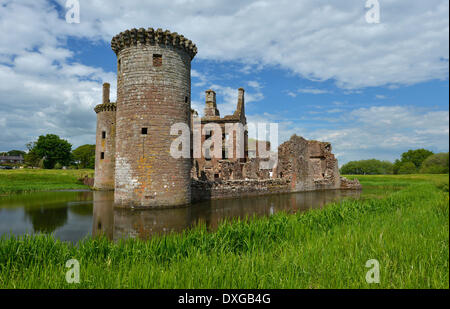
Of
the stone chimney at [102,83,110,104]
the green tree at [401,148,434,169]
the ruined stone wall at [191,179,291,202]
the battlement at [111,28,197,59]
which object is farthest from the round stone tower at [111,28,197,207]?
the green tree at [401,148,434,169]

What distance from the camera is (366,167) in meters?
91.9

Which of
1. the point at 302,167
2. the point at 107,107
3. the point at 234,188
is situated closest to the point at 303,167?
the point at 302,167

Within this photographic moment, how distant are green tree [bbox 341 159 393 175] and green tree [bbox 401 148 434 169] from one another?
2420cm

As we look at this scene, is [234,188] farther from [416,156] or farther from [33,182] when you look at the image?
[416,156]

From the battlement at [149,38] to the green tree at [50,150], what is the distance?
2103 inches

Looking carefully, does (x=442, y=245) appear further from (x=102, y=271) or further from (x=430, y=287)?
(x=102, y=271)

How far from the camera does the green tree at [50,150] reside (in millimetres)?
56844

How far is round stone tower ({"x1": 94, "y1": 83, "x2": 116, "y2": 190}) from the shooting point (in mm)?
25438

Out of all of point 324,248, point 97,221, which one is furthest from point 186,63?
point 324,248

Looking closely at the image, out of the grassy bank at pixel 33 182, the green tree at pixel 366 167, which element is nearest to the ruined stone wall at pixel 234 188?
the grassy bank at pixel 33 182

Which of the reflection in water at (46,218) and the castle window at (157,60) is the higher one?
the castle window at (157,60)

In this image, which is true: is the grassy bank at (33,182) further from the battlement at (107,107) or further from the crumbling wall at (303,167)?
the crumbling wall at (303,167)
